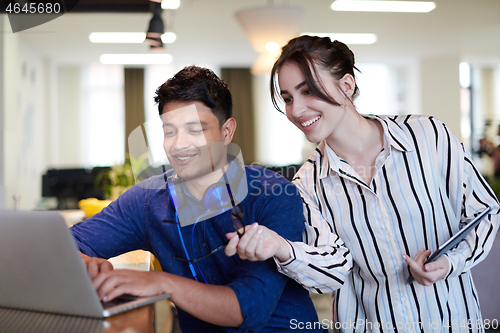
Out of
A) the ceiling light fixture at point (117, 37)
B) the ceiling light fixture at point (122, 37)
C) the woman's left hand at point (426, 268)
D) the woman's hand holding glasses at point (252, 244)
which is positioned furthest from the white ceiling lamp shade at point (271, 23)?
the ceiling light fixture at point (117, 37)

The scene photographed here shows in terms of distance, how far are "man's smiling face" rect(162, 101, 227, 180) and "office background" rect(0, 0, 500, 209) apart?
12.0 feet

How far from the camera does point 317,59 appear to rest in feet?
3.46

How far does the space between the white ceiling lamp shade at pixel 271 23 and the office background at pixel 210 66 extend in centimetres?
170

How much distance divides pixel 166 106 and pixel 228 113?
0.51 feet

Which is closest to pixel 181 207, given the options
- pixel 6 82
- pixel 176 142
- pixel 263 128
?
pixel 176 142

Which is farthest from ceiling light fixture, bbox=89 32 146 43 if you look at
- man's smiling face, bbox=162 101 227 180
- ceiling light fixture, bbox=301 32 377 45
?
man's smiling face, bbox=162 101 227 180

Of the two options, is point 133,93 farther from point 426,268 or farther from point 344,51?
point 426,268

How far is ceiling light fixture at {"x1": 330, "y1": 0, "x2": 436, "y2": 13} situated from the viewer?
4952 mm

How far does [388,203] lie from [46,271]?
2.63 ft

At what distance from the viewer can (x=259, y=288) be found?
33.3 inches

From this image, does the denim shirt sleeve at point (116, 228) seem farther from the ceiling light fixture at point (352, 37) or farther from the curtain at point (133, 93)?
the curtain at point (133, 93)

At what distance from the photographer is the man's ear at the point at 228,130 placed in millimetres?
→ 984

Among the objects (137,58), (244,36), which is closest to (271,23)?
(244,36)

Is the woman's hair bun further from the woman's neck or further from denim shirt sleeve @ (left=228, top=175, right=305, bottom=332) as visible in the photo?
denim shirt sleeve @ (left=228, top=175, right=305, bottom=332)
